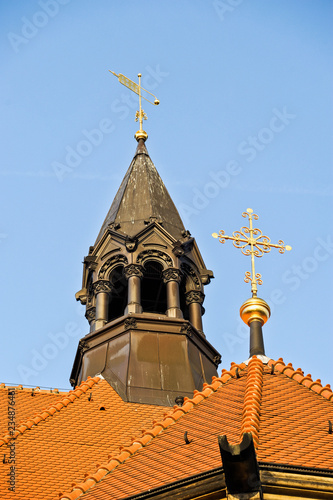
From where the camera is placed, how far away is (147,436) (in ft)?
61.7

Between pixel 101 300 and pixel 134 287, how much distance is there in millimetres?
1022

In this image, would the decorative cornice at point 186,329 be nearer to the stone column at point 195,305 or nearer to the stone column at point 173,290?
the stone column at point 173,290

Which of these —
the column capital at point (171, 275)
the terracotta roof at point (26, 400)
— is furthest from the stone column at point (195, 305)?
the terracotta roof at point (26, 400)

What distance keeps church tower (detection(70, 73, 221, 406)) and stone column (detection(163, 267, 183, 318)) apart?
0.02m

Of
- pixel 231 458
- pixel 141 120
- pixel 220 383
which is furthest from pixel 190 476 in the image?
pixel 141 120

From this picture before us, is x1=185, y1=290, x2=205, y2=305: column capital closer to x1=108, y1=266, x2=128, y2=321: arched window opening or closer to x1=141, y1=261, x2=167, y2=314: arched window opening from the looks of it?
x1=141, y1=261, x2=167, y2=314: arched window opening

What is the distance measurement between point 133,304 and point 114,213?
11.3ft

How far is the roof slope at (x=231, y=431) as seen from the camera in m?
16.6

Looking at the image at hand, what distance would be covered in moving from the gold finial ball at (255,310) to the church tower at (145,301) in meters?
2.67

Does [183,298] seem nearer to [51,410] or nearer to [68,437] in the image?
[51,410]

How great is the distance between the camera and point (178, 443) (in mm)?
18141

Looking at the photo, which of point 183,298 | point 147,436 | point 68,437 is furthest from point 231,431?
point 183,298

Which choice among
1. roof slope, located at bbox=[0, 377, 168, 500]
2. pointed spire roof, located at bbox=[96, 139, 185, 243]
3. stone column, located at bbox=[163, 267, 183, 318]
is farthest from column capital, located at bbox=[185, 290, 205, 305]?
roof slope, located at bbox=[0, 377, 168, 500]

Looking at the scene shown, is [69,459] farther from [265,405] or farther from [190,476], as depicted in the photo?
[190,476]
